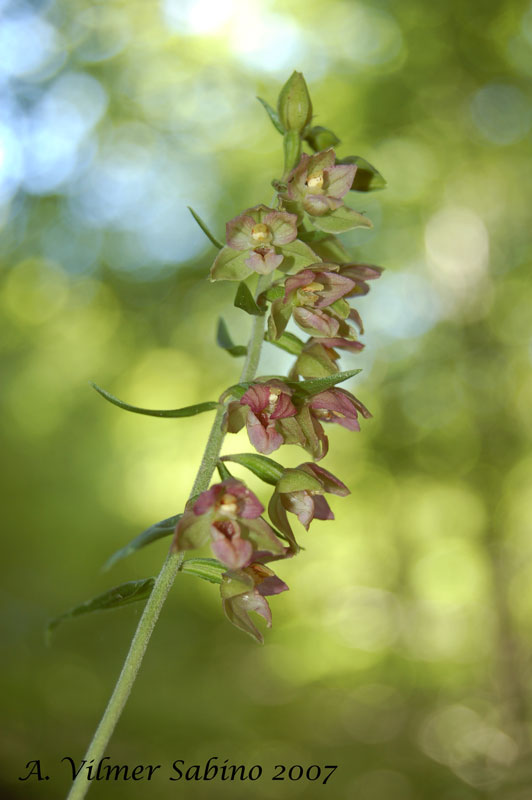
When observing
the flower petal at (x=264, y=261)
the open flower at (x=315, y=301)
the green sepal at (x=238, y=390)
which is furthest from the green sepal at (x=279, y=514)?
the flower petal at (x=264, y=261)

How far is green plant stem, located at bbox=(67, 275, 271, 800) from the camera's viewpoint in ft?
3.21

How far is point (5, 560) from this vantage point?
28.1 feet

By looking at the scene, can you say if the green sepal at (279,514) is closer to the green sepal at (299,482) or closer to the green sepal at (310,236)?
the green sepal at (299,482)

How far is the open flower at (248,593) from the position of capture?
44.5 inches

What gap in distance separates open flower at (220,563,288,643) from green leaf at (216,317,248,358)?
16.8 inches

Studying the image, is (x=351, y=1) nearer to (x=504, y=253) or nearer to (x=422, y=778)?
(x=504, y=253)

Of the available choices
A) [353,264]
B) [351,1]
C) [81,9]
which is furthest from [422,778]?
[81,9]

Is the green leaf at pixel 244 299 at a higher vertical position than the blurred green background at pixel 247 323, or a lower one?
lower

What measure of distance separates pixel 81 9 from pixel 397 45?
381cm

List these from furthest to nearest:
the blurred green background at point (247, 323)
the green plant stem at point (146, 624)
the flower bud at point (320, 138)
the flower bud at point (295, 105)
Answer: the blurred green background at point (247, 323) → the flower bud at point (320, 138) → the flower bud at point (295, 105) → the green plant stem at point (146, 624)

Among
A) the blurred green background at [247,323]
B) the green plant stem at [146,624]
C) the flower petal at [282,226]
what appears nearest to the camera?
the green plant stem at [146,624]

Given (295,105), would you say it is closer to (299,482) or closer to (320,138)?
(320,138)

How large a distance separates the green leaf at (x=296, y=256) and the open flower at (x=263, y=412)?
27 cm

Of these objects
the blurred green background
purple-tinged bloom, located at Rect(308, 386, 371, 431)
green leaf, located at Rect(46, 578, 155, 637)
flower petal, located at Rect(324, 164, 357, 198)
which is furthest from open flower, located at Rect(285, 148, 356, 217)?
the blurred green background
